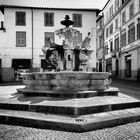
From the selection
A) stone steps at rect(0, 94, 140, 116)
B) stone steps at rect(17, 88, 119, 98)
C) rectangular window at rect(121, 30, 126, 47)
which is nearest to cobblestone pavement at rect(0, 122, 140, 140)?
stone steps at rect(0, 94, 140, 116)

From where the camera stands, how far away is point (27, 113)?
407cm

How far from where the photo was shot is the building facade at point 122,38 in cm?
2002

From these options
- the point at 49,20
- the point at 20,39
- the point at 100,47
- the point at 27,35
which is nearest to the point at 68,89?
the point at 27,35

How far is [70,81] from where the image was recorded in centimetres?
557

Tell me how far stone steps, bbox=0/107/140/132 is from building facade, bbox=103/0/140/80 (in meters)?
16.8

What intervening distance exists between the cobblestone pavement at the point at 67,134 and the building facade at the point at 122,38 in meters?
17.2

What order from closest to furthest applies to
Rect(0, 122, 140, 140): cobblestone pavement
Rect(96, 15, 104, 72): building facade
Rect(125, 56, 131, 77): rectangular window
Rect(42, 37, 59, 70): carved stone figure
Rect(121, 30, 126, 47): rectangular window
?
Rect(0, 122, 140, 140): cobblestone pavement, Rect(42, 37, 59, 70): carved stone figure, Rect(125, 56, 131, 77): rectangular window, Rect(121, 30, 126, 47): rectangular window, Rect(96, 15, 104, 72): building facade

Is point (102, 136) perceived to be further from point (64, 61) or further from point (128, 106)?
point (64, 61)

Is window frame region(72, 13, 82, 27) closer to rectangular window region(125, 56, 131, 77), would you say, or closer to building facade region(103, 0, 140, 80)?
building facade region(103, 0, 140, 80)

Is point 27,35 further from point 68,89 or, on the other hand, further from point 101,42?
point 101,42

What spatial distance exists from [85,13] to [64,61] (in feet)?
52.6

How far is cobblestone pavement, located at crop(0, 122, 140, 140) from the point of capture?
3.03m

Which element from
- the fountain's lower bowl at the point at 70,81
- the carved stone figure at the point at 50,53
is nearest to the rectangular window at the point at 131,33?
the carved stone figure at the point at 50,53

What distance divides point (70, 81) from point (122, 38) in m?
21.4
